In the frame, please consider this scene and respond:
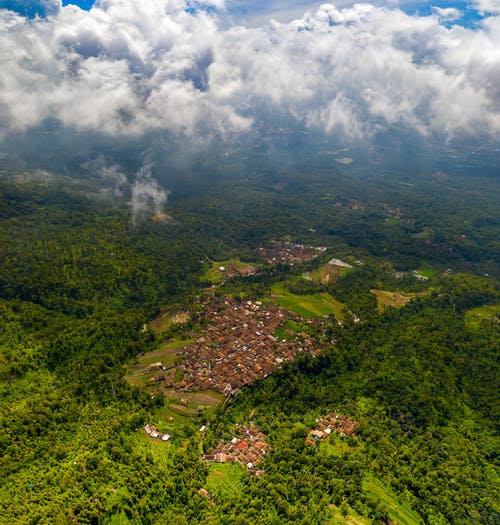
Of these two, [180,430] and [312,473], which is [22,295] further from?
[312,473]

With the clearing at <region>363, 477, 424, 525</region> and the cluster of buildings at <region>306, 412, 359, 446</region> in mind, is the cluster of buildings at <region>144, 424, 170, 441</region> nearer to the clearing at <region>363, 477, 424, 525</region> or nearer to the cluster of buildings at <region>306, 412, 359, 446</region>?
the cluster of buildings at <region>306, 412, 359, 446</region>

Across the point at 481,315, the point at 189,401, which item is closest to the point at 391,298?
the point at 481,315

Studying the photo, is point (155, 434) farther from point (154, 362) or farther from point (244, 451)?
point (154, 362)

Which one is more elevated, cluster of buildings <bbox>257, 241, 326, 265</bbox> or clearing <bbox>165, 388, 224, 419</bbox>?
clearing <bbox>165, 388, 224, 419</bbox>

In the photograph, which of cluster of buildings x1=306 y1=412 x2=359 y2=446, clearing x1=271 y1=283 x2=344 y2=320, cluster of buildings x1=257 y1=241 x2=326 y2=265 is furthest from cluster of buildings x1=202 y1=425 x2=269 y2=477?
cluster of buildings x1=257 y1=241 x2=326 y2=265

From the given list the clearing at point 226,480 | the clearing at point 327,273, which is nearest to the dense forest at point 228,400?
the clearing at point 226,480

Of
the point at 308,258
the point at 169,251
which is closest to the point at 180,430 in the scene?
the point at 169,251
